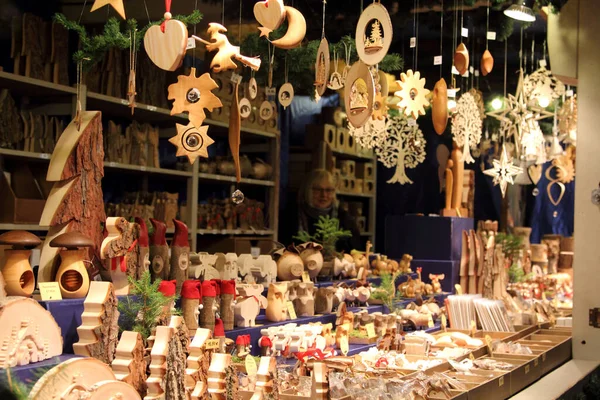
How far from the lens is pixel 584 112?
4828mm

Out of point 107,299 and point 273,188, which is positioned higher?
point 273,188

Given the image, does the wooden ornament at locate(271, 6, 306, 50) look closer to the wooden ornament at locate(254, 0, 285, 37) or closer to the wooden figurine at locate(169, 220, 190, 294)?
the wooden ornament at locate(254, 0, 285, 37)

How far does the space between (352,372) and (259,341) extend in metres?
0.53

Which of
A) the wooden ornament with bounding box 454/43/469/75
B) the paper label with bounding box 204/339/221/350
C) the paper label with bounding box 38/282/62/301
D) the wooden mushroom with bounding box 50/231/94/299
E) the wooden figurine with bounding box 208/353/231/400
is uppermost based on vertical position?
the wooden ornament with bounding box 454/43/469/75

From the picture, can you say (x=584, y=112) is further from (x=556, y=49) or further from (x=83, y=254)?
(x=83, y=254)

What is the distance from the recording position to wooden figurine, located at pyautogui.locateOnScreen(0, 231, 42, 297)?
2570mm

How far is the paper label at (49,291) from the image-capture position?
268 cm

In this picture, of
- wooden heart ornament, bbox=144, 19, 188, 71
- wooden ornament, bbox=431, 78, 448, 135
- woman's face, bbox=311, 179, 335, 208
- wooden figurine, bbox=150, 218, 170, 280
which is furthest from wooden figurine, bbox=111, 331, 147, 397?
woman's face, bbox=311, 179, 335, 208

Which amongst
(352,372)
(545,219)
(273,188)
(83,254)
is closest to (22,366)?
(83,254)

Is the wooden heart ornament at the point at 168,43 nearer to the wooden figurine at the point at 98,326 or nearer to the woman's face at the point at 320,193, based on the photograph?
the wooden figurine at the point at 98,326

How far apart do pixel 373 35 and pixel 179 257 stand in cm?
128

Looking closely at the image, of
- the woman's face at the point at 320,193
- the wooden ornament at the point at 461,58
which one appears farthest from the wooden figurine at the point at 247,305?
the woman's face at the point at 320,193

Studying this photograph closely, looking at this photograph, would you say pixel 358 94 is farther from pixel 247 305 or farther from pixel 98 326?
pixel 98 326

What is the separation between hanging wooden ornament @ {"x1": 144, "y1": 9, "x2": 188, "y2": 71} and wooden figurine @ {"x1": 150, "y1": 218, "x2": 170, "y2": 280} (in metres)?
1.02
